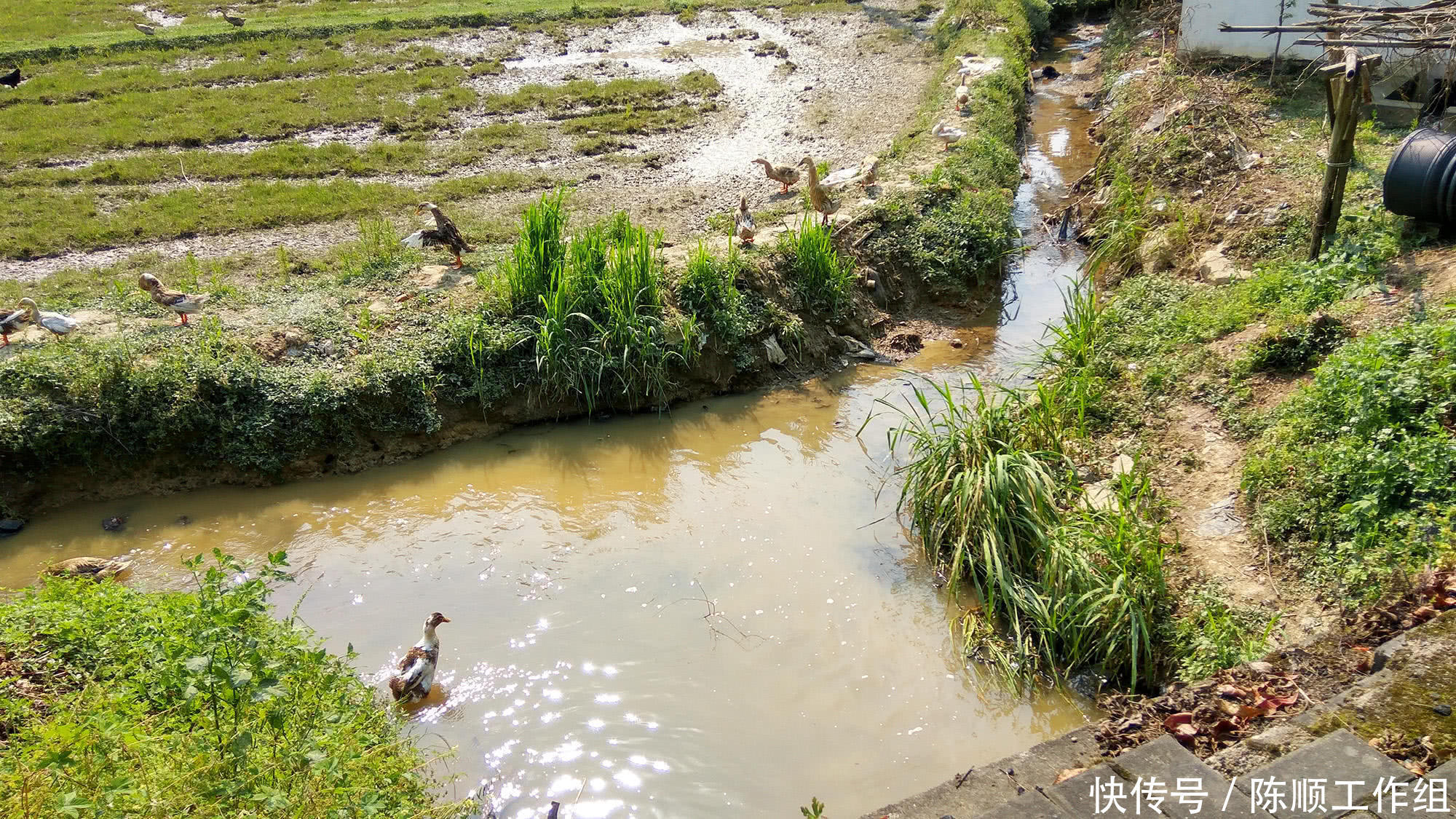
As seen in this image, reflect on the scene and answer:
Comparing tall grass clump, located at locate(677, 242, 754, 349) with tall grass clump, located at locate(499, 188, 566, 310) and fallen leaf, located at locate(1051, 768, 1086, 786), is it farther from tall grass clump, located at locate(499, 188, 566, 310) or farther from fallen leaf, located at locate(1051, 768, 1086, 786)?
fallen leaf, located at locate(1051, 768, 1086, 786)

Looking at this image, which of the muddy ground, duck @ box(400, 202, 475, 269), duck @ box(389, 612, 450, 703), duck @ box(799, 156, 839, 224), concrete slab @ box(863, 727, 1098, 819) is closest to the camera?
concrete slab @ box(863, 727, 1098, 819)

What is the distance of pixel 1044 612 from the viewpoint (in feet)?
19.3

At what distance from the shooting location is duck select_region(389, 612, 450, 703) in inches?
221

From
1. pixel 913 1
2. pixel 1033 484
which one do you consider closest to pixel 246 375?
pixel 1033 484

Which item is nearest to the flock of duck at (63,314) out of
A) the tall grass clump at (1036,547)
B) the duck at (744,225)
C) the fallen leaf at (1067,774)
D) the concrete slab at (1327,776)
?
the duck at (744,225)

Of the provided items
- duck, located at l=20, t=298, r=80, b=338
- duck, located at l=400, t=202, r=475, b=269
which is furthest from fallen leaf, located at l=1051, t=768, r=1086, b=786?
duck, located at l=20, t=298, r=80, b=338

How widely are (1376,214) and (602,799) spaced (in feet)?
27.0

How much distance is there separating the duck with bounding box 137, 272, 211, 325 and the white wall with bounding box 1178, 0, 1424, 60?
13.3 m

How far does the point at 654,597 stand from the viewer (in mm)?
6551

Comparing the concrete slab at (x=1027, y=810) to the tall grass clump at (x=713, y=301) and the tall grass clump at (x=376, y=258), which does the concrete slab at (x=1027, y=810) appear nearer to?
the tall grass clump at (x=713, y=301)

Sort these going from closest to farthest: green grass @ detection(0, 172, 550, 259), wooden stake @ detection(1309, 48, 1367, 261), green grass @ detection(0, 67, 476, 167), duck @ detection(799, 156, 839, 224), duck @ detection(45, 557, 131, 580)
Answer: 1. duck @ detection(45, 557, 131, 580)
2. wooden stake @ detection(1309, 48, 1367, 261)
3. duck @ detection(799, 156, 839, 224)
4. green grass @ detection(0, 172, 550, 259)
5. green grass @ detection(0, 67, 476, 167)

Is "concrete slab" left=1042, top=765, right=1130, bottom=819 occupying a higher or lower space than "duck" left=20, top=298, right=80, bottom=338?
lower

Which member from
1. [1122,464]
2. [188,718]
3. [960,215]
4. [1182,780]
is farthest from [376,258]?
[1182,780]

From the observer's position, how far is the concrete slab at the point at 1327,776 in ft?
12.1
